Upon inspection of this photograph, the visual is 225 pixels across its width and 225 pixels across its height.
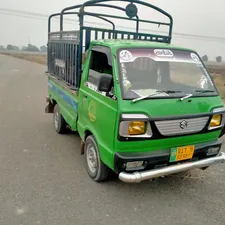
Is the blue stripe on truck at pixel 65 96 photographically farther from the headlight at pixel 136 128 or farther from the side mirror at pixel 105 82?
the headlight at pixel 136 128

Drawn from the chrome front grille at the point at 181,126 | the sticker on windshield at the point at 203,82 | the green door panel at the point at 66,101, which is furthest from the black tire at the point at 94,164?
the sticker on windshield at the point at 203,82

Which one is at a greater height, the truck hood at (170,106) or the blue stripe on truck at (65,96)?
the truck hood at (170,106)

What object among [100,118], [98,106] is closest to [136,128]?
[100,118]

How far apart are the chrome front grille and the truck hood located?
0.09m

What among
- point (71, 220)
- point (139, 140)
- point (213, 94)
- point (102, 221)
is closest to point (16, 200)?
point (71, 220)

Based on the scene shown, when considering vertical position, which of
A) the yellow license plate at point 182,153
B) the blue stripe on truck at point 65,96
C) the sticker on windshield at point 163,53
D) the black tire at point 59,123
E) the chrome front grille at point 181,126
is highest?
the sticker on windshield at point 163,53

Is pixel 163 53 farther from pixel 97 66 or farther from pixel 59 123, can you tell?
pixel 59 123

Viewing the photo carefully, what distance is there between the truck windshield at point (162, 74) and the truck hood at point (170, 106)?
9cm

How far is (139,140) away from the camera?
9.59 feet

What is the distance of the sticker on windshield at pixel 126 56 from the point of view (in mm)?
3211

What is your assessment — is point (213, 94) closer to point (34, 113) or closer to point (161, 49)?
point (161, 49)

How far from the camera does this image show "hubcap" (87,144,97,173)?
144 inches

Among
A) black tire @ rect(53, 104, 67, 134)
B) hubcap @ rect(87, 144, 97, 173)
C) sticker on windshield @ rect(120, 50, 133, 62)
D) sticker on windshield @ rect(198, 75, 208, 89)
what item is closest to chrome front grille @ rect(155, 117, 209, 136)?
sticker on windshield @ rect(198, 75, 208, 89)

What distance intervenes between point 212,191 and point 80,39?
3089 millimetres
